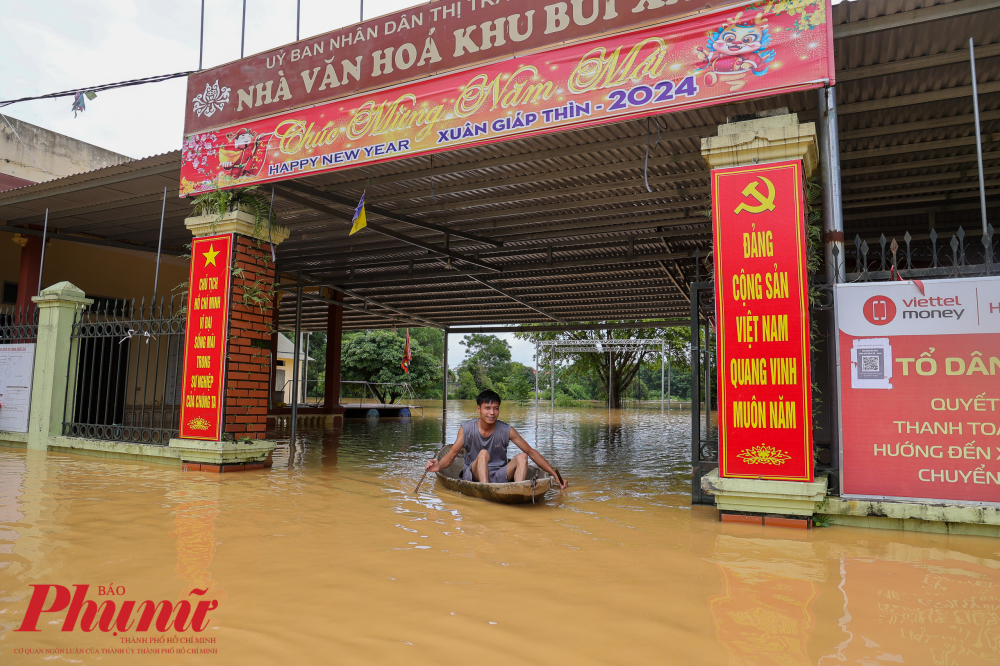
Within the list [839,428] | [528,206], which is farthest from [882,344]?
[528,206]

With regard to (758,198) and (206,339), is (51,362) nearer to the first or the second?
(206,339)

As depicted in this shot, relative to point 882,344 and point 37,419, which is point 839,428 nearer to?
point 882,344

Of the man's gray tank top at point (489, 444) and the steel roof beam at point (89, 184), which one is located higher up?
the steel roof beam at point (89, 184)

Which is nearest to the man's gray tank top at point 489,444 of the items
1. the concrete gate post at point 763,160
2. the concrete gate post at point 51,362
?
the concrete gate post at point 763,160

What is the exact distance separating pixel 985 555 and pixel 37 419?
436 inches

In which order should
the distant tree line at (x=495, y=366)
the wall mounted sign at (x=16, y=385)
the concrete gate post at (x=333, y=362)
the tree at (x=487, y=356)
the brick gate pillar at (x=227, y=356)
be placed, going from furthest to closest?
the tree at (x=487, y=356), the distant tree line at (x=495, y=366), the concrete gate post at (x=333, y=362), the wall mounted sign at (x=16, y=385), the brick gate pillar at (x=227, y=356)

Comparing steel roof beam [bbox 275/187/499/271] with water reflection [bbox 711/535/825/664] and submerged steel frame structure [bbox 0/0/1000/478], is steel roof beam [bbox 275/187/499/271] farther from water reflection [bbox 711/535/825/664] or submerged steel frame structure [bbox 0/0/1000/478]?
water reflection [bbox 711/535/825/664]

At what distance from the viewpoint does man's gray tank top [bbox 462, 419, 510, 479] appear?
5.93 m

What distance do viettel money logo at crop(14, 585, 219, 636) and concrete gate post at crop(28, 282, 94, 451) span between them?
727 centimetres

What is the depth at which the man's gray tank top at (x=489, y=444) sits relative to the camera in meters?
5.93

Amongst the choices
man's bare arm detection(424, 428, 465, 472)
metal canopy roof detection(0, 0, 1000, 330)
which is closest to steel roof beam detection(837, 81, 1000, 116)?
metal canopy roof detection(0, 0, 1000, 330)

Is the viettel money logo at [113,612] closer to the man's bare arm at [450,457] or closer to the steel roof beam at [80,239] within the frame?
the man's bare arm at [450,457]

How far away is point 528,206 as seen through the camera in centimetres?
856

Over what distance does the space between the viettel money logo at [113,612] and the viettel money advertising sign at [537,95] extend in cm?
441
